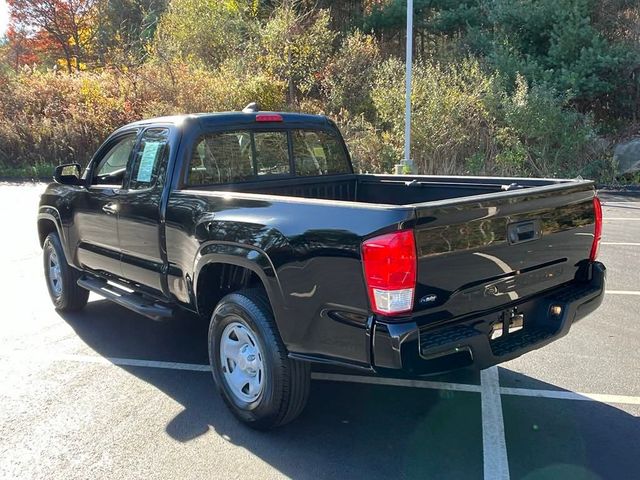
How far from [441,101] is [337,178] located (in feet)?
36.0

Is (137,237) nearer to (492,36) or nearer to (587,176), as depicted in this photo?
(587,176)

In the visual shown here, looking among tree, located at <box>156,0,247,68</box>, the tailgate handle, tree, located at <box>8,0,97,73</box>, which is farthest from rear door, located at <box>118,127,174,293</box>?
tree, located at <box>8,0,97,73</box>

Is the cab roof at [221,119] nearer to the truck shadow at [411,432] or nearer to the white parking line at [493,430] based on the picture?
the truck shadow at [411,432]

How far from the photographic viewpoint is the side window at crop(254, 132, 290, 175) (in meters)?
4.95

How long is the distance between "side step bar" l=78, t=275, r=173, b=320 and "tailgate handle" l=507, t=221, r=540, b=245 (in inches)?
99.9

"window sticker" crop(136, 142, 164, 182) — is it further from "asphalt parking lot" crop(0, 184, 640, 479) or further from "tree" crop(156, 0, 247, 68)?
"tree" crop(156, 0, 247, 68)

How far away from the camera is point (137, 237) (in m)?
4.75

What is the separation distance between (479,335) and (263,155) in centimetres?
252

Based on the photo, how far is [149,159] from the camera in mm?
4738

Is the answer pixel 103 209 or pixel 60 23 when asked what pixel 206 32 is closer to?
pixel 60 23

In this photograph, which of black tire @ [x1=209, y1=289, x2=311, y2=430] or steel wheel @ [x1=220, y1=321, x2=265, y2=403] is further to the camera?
steel wheel @ [x1=220, y1=321, x2=265, y2=403]

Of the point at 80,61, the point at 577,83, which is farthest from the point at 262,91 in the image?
the point at 80,61

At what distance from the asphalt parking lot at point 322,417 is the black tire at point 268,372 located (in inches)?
5.7

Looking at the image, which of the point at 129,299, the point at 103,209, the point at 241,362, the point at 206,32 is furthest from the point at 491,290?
the point at 206,32
